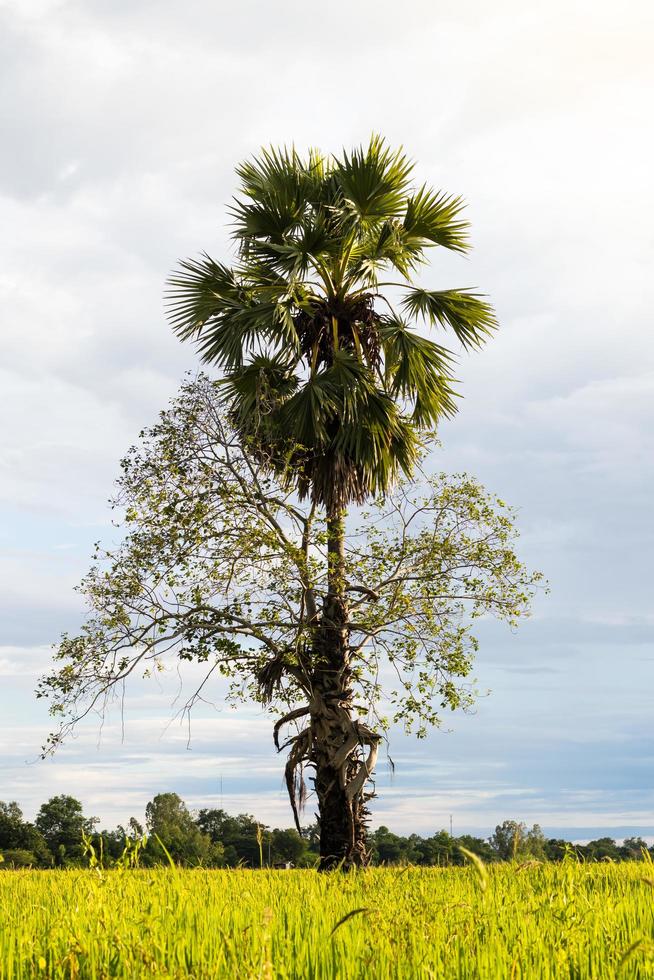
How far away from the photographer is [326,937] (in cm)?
411

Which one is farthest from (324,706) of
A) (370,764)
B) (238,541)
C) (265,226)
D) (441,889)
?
(265,226)

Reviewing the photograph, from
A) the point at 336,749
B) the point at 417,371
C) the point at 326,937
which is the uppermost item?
the point at 417,371

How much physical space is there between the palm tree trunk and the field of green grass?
7.61m

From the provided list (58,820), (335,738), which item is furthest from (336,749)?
(58,820)

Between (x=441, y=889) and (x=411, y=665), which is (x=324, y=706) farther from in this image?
(x=441, y=889)

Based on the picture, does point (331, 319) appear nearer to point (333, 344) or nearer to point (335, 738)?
point (333, 344)

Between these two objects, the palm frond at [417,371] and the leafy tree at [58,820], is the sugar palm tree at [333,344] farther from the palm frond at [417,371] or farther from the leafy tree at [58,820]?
the leafy tree at [58,820]

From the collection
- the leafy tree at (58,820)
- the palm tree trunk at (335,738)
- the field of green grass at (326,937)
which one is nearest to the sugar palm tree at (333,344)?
the palm tree trunk at (335,738)

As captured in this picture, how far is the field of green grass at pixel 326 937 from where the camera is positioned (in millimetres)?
3410

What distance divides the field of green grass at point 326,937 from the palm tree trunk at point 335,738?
761cm

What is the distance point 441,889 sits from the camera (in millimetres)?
6547

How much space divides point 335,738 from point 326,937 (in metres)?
9.65

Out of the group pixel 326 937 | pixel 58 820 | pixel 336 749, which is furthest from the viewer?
pixel 58 820

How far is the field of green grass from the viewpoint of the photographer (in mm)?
3410
